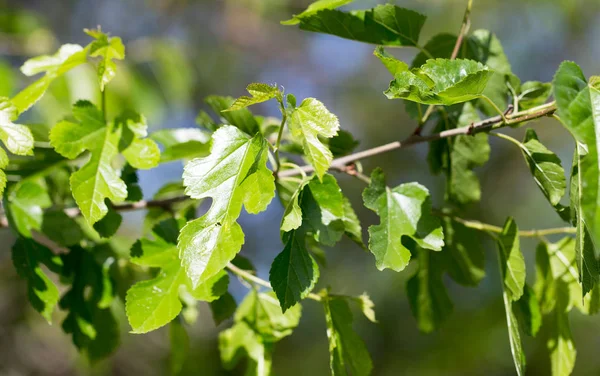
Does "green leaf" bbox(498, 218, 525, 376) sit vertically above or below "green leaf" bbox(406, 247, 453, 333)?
above

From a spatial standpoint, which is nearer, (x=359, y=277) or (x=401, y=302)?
(x=401, y=302)

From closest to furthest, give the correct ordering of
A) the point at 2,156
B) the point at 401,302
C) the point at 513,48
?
the point at 2,156
the point at 401,302
the point at 513,48

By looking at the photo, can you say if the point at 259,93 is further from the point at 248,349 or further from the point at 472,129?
the point at 248,349

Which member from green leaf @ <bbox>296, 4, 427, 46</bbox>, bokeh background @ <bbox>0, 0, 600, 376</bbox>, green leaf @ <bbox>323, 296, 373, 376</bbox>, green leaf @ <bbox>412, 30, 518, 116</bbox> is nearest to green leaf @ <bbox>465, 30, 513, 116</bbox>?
green leaf @ <bbox>412, 30, 518, 116</bbox>

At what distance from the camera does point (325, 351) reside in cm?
290

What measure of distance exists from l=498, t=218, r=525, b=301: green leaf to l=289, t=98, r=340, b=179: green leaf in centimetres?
26

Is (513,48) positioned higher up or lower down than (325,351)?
higher up

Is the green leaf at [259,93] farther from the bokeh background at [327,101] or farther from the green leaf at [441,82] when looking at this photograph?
the bokeh background at [327,101]

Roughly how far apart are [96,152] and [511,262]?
47cm

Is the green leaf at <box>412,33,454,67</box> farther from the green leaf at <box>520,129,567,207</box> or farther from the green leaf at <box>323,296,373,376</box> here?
the green leaf at <box>323,296,373,376</box>

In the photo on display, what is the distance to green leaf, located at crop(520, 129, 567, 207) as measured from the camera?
0.53 m

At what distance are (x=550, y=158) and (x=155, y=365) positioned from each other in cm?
251

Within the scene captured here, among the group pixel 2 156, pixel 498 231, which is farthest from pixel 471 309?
pixel 2 156

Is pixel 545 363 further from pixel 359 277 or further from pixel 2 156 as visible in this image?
pixel 2 156
